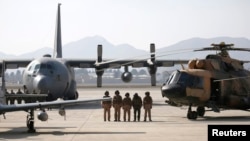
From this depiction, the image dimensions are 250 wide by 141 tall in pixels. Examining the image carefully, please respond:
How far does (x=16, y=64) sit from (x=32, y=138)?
85.1ft

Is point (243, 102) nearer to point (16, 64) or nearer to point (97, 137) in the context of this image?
point (97, 137)

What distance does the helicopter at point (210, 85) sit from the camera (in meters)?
21.6

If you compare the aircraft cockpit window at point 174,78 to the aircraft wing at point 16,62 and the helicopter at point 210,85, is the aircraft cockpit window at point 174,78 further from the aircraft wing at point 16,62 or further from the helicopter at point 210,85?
the aircraft wing at point 16,62

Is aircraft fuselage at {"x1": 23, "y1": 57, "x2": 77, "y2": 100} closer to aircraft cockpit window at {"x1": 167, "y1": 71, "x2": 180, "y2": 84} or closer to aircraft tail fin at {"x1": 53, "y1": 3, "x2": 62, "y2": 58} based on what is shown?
aircraft tail fin at {"x1": 53, "y1": 3, "x2": 62, "y2": 58}

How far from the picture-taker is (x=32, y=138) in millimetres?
15281

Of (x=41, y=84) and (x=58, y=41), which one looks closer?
(x=41, y=84)

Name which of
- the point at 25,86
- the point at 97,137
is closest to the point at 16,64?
the point at 25,86

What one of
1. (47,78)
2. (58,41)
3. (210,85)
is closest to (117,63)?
(58,41)

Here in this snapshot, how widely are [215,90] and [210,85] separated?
41 cm

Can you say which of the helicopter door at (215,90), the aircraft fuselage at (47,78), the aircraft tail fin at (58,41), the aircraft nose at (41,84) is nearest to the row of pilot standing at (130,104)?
the helicopter door at (215,90)

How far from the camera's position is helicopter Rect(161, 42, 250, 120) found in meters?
21.6

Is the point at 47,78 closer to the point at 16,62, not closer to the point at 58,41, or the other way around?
the point at 16,62

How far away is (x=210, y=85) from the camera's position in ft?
72.9

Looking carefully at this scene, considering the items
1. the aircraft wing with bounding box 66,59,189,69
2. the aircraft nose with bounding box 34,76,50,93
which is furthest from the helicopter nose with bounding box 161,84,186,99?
the aircraft wing with bounding box 66,59,189,69
